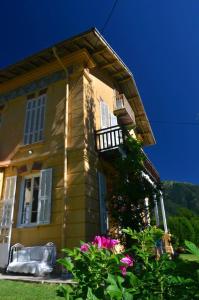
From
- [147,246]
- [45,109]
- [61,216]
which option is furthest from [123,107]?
[147,246]

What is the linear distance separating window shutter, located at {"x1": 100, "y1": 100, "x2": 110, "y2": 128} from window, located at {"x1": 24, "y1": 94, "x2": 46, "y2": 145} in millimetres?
2271

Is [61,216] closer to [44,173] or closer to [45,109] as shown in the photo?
[44,173]

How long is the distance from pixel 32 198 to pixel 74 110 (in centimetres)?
332

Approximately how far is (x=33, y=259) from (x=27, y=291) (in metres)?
2.75

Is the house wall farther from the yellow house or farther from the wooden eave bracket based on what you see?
the wooden eave bracket

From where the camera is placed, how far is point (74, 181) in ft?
27.8

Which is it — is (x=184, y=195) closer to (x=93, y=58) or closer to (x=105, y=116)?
(x=105, y=116)

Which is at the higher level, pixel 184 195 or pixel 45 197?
pixel 184 195

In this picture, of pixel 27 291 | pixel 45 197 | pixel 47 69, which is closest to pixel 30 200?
pixel 45 197

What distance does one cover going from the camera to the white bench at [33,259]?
286 inches

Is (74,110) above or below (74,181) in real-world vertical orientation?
above

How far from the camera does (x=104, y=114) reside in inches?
442

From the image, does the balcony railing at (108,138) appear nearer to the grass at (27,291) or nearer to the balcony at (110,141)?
the balcony at (110,141)

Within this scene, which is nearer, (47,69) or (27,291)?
(27,291)
